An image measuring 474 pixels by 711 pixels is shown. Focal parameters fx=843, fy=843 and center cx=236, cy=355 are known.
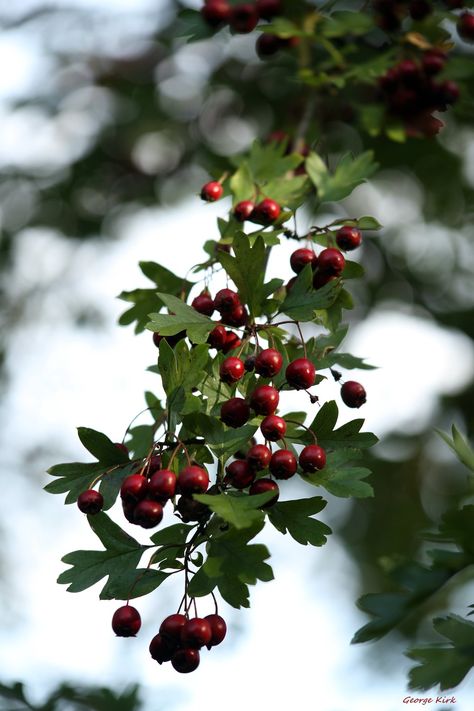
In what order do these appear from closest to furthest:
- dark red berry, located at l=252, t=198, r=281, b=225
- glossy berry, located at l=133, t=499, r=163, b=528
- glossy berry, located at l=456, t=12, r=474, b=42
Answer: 1. glossy berry, located at l=133, t=499, r=163, b=528
2. dark red berry, located at l=252, t=198, r=281, b=225
3. glossy berry, located at l=456, t=12, r=474, b=42

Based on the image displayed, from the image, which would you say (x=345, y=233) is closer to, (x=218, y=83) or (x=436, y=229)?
(x=218, y=83)

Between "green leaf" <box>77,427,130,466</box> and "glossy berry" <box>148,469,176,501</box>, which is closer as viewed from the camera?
"glossy berry" <box>148,469,176,501</box>

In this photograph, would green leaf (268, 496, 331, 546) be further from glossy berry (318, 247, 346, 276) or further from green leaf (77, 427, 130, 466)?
glossy berry (318, 247, 346, 276)

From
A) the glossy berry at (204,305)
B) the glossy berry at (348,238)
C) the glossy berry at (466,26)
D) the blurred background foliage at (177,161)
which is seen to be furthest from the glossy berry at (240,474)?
the blurred background foliage at (177,161)

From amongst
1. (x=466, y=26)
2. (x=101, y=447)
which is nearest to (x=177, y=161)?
(x=466, y=26)

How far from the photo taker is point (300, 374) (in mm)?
1601

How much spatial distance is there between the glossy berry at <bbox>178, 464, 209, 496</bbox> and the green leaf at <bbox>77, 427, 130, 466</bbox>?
0.22 metres

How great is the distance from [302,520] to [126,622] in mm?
379

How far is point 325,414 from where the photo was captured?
5.44 feet

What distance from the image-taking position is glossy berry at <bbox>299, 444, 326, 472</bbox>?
157cm

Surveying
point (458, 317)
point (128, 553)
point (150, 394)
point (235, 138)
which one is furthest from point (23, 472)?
point (128, 553)

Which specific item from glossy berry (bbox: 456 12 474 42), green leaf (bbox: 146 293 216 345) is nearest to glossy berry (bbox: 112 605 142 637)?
green leaf (bbox: 146 293 216 345)

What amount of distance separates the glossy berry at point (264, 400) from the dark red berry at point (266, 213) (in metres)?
0.58

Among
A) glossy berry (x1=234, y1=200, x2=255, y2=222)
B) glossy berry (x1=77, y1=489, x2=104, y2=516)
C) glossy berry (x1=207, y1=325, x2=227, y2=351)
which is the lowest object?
glossy berry (x1=77, y1=489, x2=104, y2=516)
